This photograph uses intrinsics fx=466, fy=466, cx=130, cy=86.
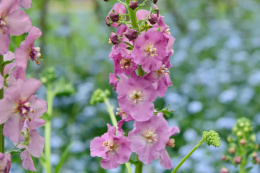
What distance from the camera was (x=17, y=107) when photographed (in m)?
0.92

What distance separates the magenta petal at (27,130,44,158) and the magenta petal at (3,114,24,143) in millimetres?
56

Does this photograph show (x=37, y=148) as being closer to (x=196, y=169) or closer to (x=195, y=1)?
(x=196, y=169)

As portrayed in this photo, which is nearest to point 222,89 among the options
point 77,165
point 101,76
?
point 101,76

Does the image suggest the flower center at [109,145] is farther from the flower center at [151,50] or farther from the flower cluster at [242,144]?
the flower cluster at [242,144]

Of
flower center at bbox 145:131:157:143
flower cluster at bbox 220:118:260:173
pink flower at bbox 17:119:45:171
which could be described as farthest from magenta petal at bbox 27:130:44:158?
flower cluster at bbox 220:118:260:173

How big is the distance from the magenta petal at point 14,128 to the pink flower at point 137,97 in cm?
24

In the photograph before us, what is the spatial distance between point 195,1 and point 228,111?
260 cm

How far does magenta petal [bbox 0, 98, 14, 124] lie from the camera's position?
89cm

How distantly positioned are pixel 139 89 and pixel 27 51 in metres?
0.26

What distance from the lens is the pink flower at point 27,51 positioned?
92cm

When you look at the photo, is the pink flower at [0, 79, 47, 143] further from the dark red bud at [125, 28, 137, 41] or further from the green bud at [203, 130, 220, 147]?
the green bud at [203, 130, 220, 147]

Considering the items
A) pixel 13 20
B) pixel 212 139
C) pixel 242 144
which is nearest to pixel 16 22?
pixel 13 20

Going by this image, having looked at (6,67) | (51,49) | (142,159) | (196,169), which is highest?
(6,67)

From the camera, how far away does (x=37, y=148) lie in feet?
3.23
